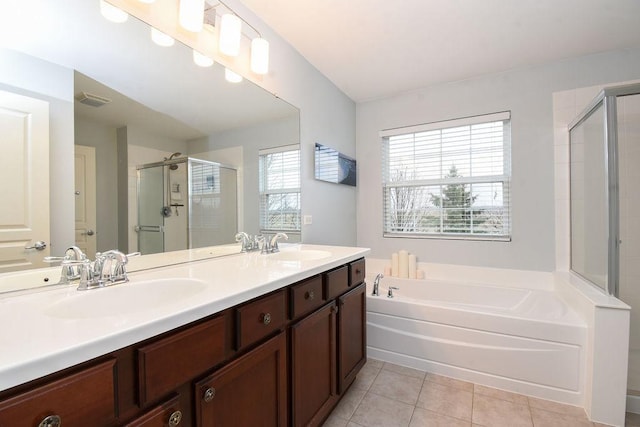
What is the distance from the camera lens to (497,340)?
A: 1.94 meters

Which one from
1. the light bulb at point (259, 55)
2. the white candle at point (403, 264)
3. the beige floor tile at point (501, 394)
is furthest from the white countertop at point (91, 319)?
the white candle at point (403, 264)

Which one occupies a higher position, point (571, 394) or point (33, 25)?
point (33, 25)

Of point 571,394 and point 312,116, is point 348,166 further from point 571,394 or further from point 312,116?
point 571,394

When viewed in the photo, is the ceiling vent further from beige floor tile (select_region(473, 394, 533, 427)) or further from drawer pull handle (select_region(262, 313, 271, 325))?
beige floor tile (select_region(473, 394, 533, 427))

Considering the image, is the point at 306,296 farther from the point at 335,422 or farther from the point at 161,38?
the point at 161,38

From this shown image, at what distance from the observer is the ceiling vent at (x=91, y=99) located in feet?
3.62

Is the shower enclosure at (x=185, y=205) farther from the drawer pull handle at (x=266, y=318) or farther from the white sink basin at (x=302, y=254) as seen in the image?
the drawer pull handle at (x=266, y=318)

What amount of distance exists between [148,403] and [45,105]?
3.32 feet

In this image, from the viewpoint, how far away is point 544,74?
2.54 m

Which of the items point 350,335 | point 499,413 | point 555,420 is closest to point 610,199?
point 555,420

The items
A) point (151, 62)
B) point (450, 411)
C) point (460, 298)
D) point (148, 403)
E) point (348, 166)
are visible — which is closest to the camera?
point (148, 403)

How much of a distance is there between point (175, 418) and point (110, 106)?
1147 millimetres

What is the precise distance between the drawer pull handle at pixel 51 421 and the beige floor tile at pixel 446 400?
1.79m

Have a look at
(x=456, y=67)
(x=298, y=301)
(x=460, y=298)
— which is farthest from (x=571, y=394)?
(x=456, y=67)
